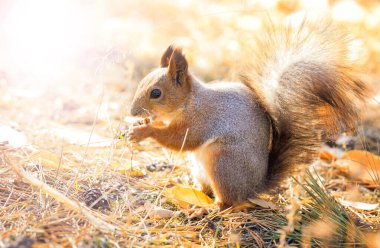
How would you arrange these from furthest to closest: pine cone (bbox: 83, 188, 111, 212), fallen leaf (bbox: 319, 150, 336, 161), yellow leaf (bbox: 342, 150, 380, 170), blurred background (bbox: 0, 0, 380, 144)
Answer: blurred background (bbox: 0, 0, 380, 144) < fallen leaf (bbox: 319, 150, 336, 161) < yellow leaf (bbox: 342, 150, 380, 170) < pine cone (bbox: 83, 188, 111, 212)

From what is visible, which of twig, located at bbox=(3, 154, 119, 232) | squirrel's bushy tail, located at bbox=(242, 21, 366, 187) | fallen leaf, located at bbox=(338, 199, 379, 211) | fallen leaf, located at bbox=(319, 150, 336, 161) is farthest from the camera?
fallen leaf, located at bbox=(319, 150, 336, 161)

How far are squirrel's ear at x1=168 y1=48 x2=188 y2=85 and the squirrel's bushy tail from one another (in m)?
0.31

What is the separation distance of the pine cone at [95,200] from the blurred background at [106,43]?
1.63ft

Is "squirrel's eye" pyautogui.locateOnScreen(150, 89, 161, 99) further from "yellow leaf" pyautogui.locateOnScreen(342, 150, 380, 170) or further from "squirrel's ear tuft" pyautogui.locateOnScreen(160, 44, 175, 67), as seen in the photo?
"yellow leaf" pyautogui.locateOnScreen(342, 150, 380, 170)

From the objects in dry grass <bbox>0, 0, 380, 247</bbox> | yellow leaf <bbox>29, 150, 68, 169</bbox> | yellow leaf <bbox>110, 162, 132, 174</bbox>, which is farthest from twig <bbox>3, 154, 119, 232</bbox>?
yellow leaf <bbox>110, 162, 132, 174</bbox>

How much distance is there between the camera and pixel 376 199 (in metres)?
2.08

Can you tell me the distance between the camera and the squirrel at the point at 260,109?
1.83 meters

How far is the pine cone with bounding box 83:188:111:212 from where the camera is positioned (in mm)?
1690

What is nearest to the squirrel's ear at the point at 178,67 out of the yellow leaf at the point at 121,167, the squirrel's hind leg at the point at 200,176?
the squirrel's hind leg at the point at 200,176

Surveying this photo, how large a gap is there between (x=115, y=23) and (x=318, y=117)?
9.58 feet

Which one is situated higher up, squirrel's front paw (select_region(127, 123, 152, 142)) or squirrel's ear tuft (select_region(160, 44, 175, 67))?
squirrel's ear tuft (select_region(160, 44, 175, 67))

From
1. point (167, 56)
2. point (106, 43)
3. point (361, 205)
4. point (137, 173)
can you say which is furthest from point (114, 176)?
point (106, 43)

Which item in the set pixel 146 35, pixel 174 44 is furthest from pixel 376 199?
pixel 146 35

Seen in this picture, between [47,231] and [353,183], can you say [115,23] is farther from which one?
[47,231]
